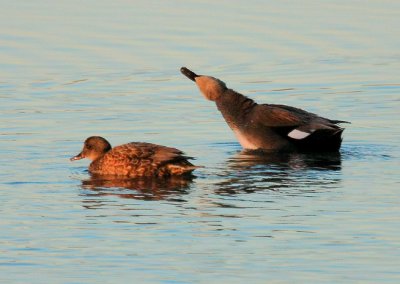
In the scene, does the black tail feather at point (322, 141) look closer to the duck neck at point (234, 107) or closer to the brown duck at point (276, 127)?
the brown duck at point (276, 127)

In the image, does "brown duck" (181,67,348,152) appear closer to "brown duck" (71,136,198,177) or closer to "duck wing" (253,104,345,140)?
"duck wing" (253,104,345,140)

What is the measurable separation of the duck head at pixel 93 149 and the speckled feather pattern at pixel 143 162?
1.10 feet

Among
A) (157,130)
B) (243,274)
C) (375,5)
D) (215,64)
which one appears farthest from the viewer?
(375,5)

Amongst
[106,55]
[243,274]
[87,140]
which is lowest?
[243,274]

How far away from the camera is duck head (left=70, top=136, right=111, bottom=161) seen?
47.5ft

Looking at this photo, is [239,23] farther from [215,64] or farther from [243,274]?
[243,274]

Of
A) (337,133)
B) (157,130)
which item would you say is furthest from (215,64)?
(337,133)

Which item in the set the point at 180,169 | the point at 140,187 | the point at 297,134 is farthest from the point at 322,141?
the point at 140,187

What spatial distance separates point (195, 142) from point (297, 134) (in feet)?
3.81

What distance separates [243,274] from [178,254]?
0.72 meters

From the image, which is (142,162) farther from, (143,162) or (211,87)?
(211,87)

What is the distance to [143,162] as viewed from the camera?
13.8 metres

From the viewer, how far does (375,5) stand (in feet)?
80.5

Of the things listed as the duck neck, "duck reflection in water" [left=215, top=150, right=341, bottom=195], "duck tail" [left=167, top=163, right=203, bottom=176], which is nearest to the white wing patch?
"duck reflection in water" [left=215, top=150, right=341, bottom=195]
